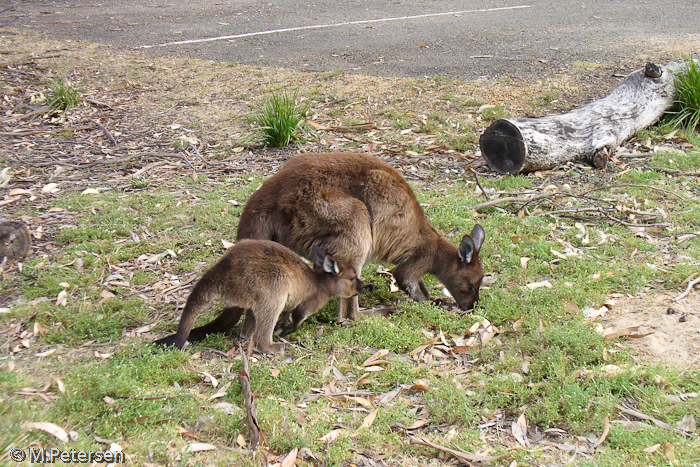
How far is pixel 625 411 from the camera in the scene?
4.02m

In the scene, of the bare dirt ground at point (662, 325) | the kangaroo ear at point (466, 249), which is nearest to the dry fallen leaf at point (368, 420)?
the kangaroo ear at point (466, 249)

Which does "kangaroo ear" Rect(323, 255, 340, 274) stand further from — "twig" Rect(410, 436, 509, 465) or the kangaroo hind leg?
"twig" Rect(410, 436, 509, 465)

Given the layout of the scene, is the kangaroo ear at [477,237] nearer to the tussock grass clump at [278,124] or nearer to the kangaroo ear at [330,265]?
the kangaroo ear at [330,265]

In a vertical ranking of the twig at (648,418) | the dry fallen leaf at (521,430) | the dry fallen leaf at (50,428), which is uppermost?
the dry fallen leaf at (50,428)

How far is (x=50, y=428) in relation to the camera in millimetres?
3578

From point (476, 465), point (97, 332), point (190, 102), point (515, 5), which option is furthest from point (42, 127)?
point (515, 5)

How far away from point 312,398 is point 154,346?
125 cm

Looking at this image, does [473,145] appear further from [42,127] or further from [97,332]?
[42,127]

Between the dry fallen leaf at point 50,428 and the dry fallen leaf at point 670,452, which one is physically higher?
the dry fallen leaf at point 50,428

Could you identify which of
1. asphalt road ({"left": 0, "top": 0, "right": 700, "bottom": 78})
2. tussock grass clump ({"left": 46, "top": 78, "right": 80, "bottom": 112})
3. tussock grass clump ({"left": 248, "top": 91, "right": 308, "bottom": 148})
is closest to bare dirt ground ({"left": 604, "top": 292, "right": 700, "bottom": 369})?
tussock grass clump ({"left": 248, "top": 91, "right": 308, "bottom": 148})

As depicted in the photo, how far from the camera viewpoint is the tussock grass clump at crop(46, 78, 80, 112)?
31.8 ft

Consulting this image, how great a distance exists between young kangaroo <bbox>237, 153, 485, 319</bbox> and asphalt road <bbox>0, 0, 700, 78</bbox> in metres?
5.71

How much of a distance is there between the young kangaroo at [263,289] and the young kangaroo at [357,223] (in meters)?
0.25

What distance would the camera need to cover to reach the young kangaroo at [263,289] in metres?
4.49
